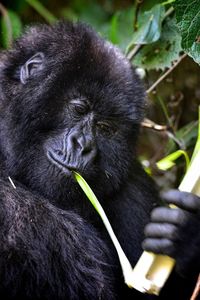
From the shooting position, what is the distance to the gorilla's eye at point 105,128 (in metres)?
2.74

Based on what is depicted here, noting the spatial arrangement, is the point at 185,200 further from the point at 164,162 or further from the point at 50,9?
the point at 50,9

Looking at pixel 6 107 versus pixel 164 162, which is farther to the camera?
pixel 164 162

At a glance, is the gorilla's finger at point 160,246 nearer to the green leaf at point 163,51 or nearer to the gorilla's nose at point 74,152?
the gorilla's nose at point 74,152

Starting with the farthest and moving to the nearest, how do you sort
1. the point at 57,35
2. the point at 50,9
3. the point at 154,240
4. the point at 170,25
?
1. the point at 50,9
2. the point at 170,25
3. the point at 57,35
4. the point at 154,240

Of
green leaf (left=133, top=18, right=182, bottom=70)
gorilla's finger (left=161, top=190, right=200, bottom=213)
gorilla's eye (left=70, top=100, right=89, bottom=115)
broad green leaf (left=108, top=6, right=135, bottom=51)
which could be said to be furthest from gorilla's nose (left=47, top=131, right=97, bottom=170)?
broad green leaf (left=108, top=6, right=135, bottom=51)

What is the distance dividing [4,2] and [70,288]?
10.9 ft

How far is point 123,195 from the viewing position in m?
2.96

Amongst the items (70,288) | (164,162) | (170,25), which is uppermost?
(170,25)

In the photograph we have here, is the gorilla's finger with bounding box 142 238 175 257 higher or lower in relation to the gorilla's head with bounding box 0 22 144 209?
lower

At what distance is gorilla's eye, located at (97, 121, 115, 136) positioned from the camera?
8.98 ft

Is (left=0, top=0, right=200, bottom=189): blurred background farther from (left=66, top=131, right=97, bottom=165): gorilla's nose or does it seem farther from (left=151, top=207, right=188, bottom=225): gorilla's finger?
(left=151, top=207, right=188, bottom=225): gorilla's finger

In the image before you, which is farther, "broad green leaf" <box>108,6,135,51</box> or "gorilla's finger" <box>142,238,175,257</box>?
"broad green leaf" <box>108,6,135,51</box>

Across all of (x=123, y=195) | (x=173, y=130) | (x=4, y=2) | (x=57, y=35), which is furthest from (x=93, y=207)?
(x=4, y=2)

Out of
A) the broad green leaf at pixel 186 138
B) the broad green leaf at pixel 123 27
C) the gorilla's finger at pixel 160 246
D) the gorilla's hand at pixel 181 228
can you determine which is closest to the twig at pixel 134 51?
the broad green leaf at pixel 123 27
